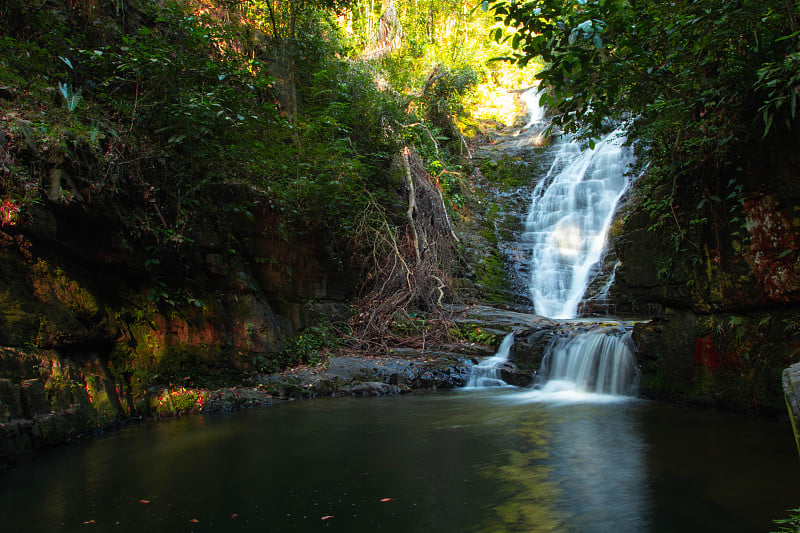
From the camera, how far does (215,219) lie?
8.29 m

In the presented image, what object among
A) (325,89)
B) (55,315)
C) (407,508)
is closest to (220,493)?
(407,508)

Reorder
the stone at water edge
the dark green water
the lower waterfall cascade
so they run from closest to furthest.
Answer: the stone at water edge < the dark green water < the lower waterfall cascade

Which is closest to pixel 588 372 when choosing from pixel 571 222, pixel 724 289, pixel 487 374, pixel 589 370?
pixel 589 370

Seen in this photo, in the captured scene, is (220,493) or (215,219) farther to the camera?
(215,219)

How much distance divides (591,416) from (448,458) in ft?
9.15

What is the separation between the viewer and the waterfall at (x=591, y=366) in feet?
26.5

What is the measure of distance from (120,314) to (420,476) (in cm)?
481

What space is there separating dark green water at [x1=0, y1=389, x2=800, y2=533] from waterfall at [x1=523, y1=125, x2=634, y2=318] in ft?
23.8


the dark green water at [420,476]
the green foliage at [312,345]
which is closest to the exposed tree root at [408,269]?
the green foliage at [312,345]

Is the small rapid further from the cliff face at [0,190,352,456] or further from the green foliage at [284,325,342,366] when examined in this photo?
the cliff face at [0,190,352,456]

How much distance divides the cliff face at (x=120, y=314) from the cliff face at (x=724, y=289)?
6196mm

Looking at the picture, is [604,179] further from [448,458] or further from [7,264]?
[7,264]

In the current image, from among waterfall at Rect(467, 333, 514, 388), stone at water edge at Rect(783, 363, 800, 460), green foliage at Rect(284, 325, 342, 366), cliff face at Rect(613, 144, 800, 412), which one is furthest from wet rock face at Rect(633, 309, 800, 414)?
green foliage at Rect(284, 325, 342, 366)

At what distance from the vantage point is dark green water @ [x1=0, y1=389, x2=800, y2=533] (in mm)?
3525
